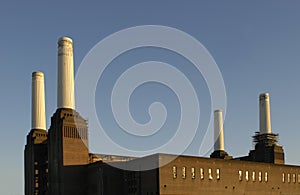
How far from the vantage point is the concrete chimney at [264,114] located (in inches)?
3959

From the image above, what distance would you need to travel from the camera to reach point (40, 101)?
86.6 m

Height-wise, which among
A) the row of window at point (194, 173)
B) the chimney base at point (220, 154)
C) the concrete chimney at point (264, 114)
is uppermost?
the concrete chimney at point (264, 114)

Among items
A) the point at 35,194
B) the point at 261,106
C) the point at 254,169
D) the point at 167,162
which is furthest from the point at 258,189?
the point at 35,194

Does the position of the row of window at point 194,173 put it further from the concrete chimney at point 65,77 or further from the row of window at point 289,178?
the concrete chimney at point 65,77

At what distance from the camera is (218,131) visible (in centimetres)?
10875

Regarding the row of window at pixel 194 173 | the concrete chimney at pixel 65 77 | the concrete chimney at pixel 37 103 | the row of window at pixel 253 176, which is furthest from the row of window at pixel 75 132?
the row of window at pixel 253 176

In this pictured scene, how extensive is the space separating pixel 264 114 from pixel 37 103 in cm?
4424

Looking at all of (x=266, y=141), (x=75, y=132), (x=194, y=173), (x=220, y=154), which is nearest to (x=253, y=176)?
(x=194, y=173)

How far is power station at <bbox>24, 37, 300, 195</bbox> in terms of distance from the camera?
222ft

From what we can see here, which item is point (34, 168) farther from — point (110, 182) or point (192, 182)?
point (192, 182)

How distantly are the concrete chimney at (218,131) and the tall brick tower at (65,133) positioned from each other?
1539 inches

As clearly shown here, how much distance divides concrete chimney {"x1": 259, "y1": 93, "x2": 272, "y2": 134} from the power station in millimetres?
15446

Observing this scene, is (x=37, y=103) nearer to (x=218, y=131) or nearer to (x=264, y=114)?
(x=218, y=131)

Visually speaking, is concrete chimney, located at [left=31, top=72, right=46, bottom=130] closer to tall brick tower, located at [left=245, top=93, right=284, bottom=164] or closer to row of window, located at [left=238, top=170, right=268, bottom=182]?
row of window, located at [left=238, top=170, right=268, bottom=182]
